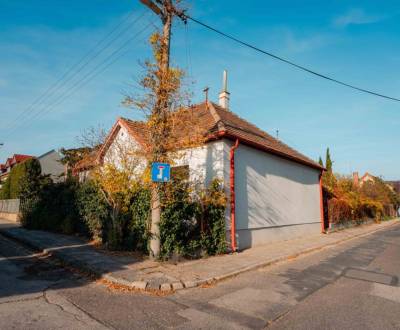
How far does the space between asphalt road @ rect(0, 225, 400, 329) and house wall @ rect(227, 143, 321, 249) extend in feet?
11.1

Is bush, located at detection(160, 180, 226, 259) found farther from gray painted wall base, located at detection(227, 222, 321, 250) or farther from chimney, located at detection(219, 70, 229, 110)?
chimney, located at detection(219, 70, 229, 110)

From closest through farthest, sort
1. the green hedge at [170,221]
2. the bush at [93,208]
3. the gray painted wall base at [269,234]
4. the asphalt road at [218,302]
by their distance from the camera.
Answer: the asphalt road at [218,302]
the green hedge at [170,221]
the gray painted wall base at [269,234]
the bush at [93,208]

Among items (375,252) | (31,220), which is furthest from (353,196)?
(31,220)

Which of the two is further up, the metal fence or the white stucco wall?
the white stucco wall

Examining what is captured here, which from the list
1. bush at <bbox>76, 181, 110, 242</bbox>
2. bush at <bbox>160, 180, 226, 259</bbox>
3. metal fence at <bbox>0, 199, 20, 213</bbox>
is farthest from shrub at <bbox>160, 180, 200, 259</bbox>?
metal fence at <bbox>0, 199, 20, 213</bbox>

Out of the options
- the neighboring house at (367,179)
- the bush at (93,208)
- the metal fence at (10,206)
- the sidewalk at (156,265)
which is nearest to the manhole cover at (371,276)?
the sidewalk at (156,265)

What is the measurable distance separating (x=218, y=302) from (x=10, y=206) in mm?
23312

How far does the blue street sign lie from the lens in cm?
793

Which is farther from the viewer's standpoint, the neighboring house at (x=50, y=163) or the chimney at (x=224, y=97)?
the neighboring house at (x=50, y=163)

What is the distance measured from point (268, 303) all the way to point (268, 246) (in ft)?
21.4

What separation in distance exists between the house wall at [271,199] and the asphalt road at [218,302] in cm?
337

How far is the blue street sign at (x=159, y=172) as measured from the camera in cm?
793

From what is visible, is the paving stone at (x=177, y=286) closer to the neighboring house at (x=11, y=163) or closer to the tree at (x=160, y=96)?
the tree at (x=160, y=96)

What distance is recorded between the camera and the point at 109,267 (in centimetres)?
730
